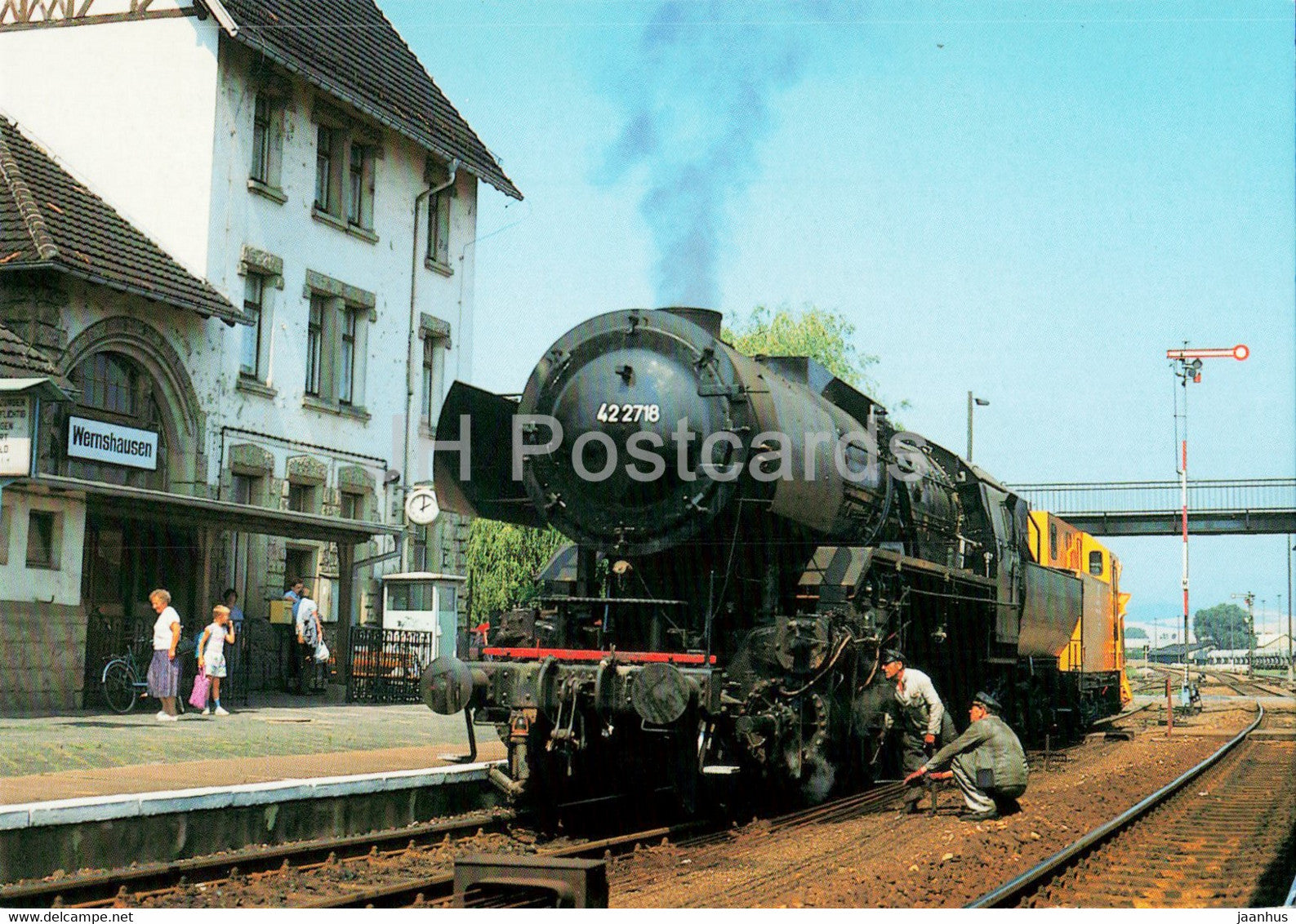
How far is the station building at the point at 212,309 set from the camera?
17.4 m

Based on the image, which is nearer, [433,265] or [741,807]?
[741,807]

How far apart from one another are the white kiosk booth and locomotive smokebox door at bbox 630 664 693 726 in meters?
13.7

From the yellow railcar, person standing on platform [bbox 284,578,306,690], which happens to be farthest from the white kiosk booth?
the yellow railcar

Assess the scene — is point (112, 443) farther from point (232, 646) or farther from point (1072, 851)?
point (1072, 851)

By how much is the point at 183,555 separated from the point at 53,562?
169 inches

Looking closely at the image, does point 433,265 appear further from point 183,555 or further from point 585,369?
point 585,369

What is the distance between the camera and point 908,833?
34.4 feet

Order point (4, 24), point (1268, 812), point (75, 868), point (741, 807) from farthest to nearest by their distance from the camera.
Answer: point (4, 24)
point (1268, 812)
point (741, 807)
point (75, 868)

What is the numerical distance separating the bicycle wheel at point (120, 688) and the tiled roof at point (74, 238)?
16.7ft

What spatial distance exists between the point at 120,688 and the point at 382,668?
16.4ft

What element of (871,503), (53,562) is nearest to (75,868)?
(871,503)

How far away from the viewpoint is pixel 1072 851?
8.99 m

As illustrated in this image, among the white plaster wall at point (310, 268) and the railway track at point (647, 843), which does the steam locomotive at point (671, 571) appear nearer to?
the railway track at point (647, 843)
